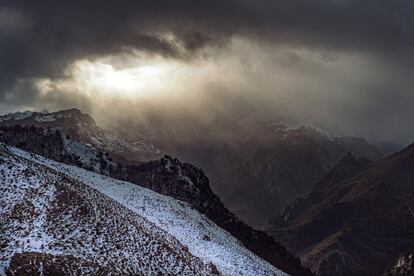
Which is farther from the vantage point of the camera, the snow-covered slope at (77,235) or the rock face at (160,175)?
the rock face at (160,175)

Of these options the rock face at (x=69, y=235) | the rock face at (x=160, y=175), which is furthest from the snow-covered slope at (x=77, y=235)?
the rock face at (x=160, y=175)

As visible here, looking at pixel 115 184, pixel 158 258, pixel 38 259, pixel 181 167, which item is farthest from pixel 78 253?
pixel 181 167

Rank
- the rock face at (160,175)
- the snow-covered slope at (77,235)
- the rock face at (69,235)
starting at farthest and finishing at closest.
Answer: the rock face at (160,175), the snow-covered slope at (77,235), the rock face at (69,235)

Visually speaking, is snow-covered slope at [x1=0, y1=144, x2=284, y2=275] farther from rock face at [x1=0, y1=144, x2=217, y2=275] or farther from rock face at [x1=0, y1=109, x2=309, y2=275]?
rock face at [x1=0, y1=109, x2=309, y2=275]

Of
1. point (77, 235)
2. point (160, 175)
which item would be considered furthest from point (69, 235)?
point (160, 175)

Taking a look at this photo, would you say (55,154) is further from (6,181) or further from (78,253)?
(78,253)

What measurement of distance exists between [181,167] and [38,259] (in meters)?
124

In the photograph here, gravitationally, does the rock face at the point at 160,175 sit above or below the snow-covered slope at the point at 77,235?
above

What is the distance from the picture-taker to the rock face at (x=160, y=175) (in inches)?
5994

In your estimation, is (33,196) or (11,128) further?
(11,128)

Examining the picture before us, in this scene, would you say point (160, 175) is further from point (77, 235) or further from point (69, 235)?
point (69, 235)

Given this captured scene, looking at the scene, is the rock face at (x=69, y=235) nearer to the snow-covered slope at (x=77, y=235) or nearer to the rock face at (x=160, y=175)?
the snow-covered slope at (x=77, y=235)

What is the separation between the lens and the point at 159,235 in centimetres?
7612

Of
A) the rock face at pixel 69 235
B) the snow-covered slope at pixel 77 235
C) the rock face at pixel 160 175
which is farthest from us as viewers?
the rock face at pixel 160 175
